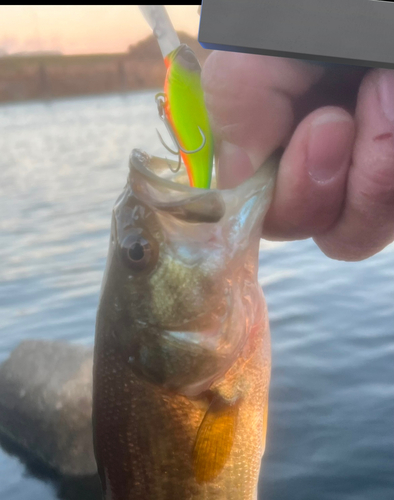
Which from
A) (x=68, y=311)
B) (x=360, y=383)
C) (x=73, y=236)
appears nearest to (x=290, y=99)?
(x=360, y=383)

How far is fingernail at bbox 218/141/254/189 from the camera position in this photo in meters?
0.67

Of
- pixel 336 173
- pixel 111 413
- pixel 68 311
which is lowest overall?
pixel 68 311

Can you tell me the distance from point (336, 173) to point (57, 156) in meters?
12.2

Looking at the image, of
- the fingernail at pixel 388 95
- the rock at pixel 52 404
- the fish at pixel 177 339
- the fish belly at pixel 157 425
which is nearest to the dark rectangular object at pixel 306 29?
the fingernail at pixel 388 95

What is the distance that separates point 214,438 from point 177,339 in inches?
5.6

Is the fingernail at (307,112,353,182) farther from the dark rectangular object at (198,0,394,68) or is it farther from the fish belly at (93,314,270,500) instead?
the fish belly at (93,314,270,500)

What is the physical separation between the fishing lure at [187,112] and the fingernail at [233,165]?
0.08ft

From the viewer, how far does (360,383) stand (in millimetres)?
2695

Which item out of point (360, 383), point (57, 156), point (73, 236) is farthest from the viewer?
point (57, 156)

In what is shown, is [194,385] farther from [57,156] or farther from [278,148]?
[57,156]

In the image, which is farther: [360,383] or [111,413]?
[360,383]

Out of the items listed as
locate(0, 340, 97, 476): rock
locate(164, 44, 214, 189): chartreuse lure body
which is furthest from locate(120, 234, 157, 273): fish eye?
locate(0, 340, 97, 476): rock

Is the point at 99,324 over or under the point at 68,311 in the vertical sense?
over

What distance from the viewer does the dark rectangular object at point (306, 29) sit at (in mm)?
448
